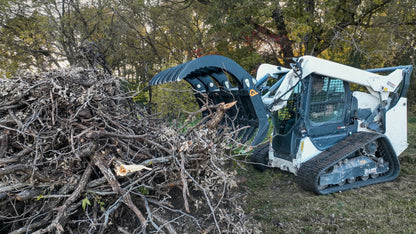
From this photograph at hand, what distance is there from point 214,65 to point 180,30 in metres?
9.93

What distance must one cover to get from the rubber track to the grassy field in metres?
0.12

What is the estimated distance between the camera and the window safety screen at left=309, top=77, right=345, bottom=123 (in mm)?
4907

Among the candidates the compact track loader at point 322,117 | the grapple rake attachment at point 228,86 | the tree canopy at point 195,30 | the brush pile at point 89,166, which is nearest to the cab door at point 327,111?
the compact track loader at point 322,117

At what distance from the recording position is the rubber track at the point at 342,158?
4.62 metres

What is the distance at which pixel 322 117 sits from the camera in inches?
200

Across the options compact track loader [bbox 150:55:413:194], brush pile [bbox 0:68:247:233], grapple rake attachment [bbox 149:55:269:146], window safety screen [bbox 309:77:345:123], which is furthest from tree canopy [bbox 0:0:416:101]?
brush pile [bbox 0:68:247:233]

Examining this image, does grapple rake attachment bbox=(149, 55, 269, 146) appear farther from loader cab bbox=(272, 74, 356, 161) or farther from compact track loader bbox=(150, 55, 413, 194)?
loader cab bbox=(272, 74, 356, 161)

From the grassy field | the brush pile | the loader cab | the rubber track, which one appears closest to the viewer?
the brush pile

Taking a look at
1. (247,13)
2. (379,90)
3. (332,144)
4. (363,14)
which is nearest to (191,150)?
(332,144)

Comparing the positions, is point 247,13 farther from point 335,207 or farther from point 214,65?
point 335,207

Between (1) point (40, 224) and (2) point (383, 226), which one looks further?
(2) point (383, 226)

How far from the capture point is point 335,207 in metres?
4.24

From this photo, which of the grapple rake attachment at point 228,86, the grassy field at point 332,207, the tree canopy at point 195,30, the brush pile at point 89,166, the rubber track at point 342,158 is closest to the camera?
the brush pile at point 89,166

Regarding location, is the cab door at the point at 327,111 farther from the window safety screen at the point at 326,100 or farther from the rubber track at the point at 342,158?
the rubber track at the point at 342,158
